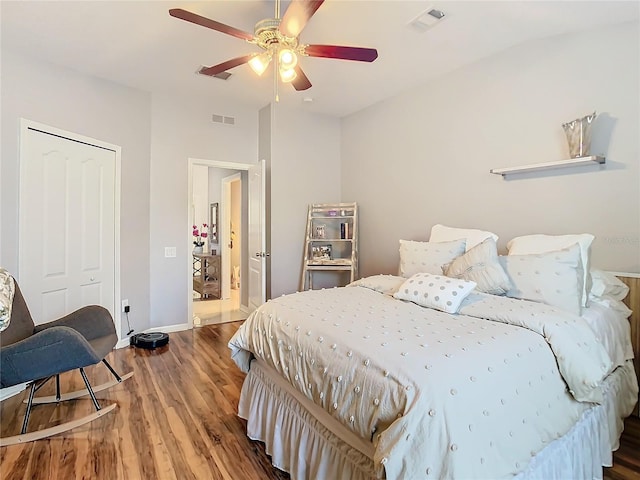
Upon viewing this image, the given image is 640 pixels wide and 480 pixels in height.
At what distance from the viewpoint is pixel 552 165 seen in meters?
2.61

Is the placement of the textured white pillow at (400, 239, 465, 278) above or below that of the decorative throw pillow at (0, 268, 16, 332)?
above

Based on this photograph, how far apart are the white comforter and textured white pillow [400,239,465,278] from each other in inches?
23.6

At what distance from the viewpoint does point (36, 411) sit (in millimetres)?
2441

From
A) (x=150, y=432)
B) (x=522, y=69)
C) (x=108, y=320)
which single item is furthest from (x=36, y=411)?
(x=522, y=69)

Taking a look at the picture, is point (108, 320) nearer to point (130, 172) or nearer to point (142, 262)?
point (142, 262)

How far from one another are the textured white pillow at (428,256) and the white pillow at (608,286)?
0.83 m

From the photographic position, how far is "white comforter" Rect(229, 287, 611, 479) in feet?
3.77

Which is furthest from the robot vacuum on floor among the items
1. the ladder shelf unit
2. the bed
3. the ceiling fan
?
the ceiling fan

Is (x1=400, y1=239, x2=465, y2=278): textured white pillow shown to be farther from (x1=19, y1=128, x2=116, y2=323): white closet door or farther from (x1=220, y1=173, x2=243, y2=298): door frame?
(x1=220, y1=173, x2=243, y2=298): door frame

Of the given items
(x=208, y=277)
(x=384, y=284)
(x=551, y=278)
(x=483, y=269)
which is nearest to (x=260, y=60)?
(x=384, y=284)

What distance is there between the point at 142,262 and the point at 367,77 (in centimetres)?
320

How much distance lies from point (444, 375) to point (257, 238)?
3522mm

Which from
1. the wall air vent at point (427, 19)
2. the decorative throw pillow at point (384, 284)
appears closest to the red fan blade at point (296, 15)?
the wall air vent at point (427, 19)

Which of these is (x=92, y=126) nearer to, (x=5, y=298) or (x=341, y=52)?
(x=5, y=298)
